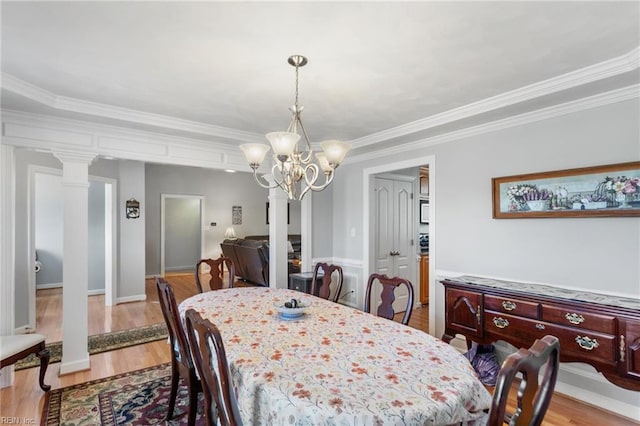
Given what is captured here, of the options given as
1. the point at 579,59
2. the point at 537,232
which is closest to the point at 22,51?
the point at 579,59

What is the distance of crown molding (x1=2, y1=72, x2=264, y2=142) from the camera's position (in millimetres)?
2445

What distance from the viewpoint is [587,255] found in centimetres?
250

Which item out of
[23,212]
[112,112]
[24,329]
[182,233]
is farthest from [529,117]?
[182,233]

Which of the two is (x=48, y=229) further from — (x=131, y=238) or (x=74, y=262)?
(x=74, y=262)

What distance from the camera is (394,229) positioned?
190 inches

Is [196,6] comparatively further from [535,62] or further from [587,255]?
[587,255]

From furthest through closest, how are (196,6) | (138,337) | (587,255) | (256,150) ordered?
(138,337) → (587,255) → (256,150) → (196,6)

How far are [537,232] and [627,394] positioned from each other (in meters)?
1.26

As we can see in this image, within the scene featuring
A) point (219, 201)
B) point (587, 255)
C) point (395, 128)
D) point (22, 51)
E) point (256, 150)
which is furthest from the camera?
point (219, 201)

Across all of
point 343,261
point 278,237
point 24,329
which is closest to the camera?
point 24,329

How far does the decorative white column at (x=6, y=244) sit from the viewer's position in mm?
2773

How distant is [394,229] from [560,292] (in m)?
2.49

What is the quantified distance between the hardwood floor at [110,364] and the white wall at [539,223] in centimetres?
26

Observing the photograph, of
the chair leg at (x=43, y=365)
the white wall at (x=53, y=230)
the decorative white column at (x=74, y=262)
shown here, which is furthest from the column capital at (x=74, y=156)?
the white wall at (x=53, y=230)
